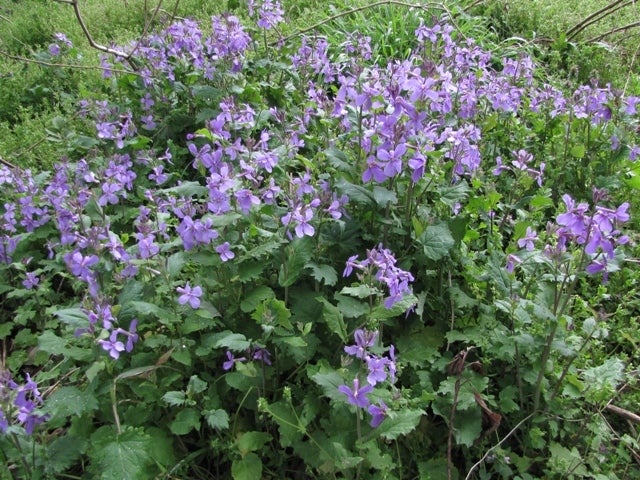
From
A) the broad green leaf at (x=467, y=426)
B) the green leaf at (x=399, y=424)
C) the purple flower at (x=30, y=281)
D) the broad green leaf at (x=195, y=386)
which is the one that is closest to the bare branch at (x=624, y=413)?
the broad green leaf at (x=467, y=426)

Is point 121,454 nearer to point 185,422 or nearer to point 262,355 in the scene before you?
point 185,422

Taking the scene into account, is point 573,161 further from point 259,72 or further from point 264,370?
point 264,370

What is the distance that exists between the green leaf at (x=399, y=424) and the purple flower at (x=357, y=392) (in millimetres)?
123

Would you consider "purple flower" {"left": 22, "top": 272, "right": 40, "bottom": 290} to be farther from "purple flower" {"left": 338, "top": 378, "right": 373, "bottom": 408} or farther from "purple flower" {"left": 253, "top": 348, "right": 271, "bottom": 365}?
"purple flower" {"left": 338, "top": 378, "right": 373, "bottom": 408}

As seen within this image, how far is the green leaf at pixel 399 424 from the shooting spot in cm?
166

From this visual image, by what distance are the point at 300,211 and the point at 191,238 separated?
36cm

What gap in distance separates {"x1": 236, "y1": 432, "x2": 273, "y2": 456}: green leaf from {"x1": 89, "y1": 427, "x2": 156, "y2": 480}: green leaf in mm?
294

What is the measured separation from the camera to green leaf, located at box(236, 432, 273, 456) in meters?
1.88

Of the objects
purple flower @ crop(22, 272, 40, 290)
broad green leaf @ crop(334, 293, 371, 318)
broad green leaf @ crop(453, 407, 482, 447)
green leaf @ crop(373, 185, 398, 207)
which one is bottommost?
broad green leaf @ crop(453, 407, 482, 447)

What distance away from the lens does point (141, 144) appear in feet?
10.4

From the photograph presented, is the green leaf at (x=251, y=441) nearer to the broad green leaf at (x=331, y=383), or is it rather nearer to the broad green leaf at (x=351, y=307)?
the broad green leaf at (x=331, y=383)

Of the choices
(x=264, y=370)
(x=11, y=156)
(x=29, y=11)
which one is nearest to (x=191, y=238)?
(x=264, y=370)

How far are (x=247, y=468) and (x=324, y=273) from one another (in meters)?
0.67

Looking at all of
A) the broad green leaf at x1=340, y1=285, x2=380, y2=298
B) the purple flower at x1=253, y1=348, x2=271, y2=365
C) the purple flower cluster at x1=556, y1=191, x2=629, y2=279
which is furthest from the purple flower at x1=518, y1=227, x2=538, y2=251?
the purple flower at x1=253, y1=348, x2=271, y2=365
